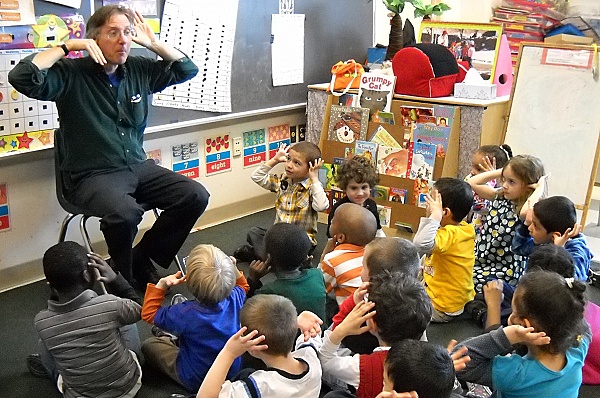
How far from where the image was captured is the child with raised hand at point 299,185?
3289mm

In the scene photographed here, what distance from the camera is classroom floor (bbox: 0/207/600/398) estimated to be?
7.78ft

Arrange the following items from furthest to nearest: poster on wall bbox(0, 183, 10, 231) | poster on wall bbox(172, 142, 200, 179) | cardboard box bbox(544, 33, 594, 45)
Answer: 1. cardboard box bbox(544, 33, 594, 45)
2. poster on wall bbox(172, 142, 200, 179)
3. poster on wall bbox(0, 183, 10, 231)

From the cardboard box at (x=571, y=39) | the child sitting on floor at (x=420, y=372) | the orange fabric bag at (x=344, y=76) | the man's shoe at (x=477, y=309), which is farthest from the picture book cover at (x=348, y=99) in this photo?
the child sitting on floor at (x=420, y=372)

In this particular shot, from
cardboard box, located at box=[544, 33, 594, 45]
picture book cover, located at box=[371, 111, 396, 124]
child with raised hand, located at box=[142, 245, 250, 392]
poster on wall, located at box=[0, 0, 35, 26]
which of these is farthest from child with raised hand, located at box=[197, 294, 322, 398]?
cardboard box, located at box=[544, 33, 594, 45]

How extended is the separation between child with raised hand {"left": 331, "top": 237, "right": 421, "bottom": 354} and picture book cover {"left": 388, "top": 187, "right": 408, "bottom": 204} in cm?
164

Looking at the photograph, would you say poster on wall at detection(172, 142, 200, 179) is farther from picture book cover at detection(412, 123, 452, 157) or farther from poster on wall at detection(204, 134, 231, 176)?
picture book cover at detection(412, 123, 452, 157)

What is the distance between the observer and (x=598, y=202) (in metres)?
4.70

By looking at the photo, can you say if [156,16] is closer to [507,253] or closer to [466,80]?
[466,80]

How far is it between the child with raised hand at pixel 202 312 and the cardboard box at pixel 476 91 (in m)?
2.11

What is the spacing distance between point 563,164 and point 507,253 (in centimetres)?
104

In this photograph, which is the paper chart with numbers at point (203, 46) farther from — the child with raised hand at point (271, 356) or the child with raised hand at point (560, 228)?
the child with raised hand at point (271, 356)

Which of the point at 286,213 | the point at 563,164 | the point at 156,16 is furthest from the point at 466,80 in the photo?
the point at 156,16

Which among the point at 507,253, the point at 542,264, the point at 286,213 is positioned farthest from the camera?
the point at 286,213

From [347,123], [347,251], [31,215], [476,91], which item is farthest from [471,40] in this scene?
[31,215]
